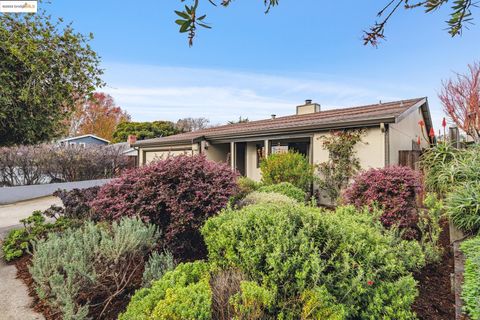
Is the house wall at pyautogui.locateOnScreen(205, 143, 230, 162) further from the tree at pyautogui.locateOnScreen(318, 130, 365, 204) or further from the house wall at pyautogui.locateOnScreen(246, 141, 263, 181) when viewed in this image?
the tree at pyautogui.locateOnScreen(318, 130, 365, 204)

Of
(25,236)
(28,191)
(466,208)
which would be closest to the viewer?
(466,208)

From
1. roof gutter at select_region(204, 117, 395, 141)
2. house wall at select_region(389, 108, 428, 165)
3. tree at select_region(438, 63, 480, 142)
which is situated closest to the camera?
roof gutter at select_region(204, 117, 395, 141)

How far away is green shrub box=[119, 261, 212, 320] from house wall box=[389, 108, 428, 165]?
7.51 m

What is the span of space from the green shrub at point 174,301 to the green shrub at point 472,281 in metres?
2.53

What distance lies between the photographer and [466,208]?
3.98 m

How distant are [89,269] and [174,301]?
1.60 m

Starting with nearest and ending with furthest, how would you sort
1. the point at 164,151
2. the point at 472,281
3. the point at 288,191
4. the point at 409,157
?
the point at 472,281
the point at 288,191
the point at 409,157
the point at 164,151

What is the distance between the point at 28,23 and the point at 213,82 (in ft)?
31.2

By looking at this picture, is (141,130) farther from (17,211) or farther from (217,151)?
(17,211)

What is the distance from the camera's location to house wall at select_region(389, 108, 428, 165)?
26.1 ft

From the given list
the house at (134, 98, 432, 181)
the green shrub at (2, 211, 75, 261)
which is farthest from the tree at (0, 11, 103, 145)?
the house at (134, 98, 432, 181)

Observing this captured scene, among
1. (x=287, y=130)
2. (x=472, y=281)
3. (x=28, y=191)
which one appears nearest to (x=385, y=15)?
(x=472, y=281)

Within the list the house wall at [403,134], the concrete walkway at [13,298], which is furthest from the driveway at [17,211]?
the house wall at [403,134]

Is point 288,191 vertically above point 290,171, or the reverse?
point 290,171
